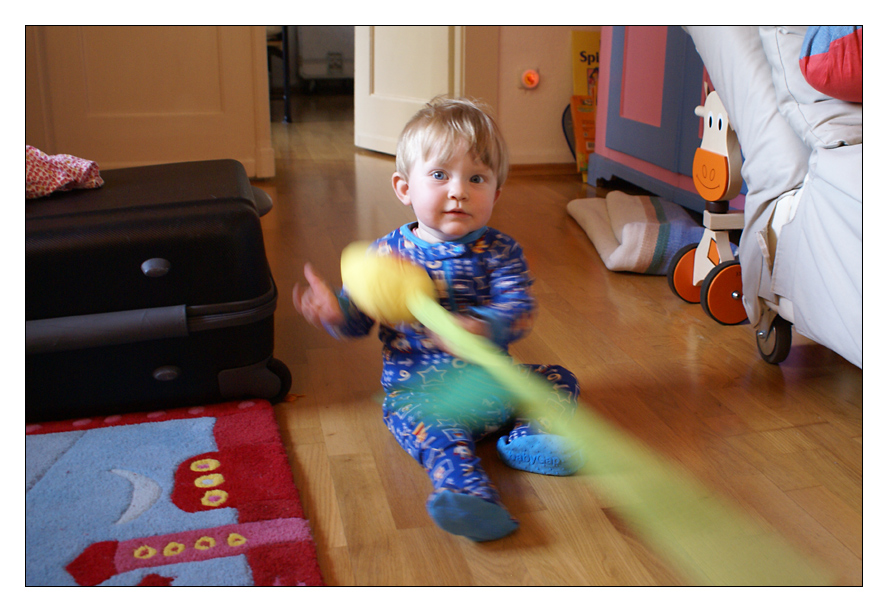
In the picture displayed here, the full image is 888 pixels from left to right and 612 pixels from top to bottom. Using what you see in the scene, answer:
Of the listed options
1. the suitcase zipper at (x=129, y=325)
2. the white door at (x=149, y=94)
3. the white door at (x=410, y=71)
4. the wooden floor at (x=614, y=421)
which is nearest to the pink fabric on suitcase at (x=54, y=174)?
the suitcase zipper at (x=129, y=325)

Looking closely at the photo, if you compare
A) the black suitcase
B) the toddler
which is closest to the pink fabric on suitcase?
the black suitcase

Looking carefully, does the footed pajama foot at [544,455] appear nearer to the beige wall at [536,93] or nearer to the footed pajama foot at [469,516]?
the footed pajama foot at [469,516]

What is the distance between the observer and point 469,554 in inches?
30.2

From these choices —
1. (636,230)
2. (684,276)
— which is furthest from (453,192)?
(636,230)

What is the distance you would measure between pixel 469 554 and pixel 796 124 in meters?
0.77

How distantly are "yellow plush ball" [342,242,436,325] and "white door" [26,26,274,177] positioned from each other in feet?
6.46

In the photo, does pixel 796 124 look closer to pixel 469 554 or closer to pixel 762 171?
pixel 762 171

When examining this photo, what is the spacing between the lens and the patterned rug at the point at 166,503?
72cm

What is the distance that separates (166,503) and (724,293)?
970 mm

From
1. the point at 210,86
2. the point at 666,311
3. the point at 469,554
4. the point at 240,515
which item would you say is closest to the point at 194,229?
the point at 240,515

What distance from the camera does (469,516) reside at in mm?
760

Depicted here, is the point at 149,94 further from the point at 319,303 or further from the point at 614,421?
the point at 614,421

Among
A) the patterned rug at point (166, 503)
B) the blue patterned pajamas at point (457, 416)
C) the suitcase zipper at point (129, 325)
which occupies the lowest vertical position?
the patterned rug at point (166, 503)

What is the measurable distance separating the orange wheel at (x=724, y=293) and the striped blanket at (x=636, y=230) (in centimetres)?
36
